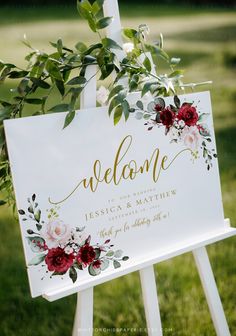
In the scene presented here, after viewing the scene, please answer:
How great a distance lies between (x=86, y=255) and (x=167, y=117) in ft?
1.44

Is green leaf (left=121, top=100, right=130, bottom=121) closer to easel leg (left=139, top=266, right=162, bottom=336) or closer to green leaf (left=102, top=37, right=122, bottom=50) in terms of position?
green leaf (left=102, top=37, right=122, bottom=50)

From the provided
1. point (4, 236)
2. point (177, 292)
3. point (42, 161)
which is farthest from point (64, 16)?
point (42, 161)

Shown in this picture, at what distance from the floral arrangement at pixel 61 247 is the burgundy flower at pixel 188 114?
413mm

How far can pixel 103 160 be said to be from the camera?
1.51 meters

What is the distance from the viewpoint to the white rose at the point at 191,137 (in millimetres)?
1682

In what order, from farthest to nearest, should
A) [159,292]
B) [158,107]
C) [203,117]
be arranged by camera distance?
[159,292] → [203,117] → [158,107]

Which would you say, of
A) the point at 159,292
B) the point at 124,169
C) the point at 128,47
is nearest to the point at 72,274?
the point at 124,169

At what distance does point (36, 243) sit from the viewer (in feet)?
4.64

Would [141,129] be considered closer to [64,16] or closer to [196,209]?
[196,209]

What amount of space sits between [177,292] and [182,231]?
0.68 metres

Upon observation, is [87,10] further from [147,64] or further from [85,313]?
[85,313]

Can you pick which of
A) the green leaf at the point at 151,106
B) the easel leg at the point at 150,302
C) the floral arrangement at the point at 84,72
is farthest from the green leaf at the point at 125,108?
the easel leg at the point at 150,302

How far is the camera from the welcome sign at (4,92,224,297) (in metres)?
1.40

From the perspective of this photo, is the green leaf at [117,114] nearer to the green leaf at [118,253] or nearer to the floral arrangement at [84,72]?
the floral arrangement at [84,72]
